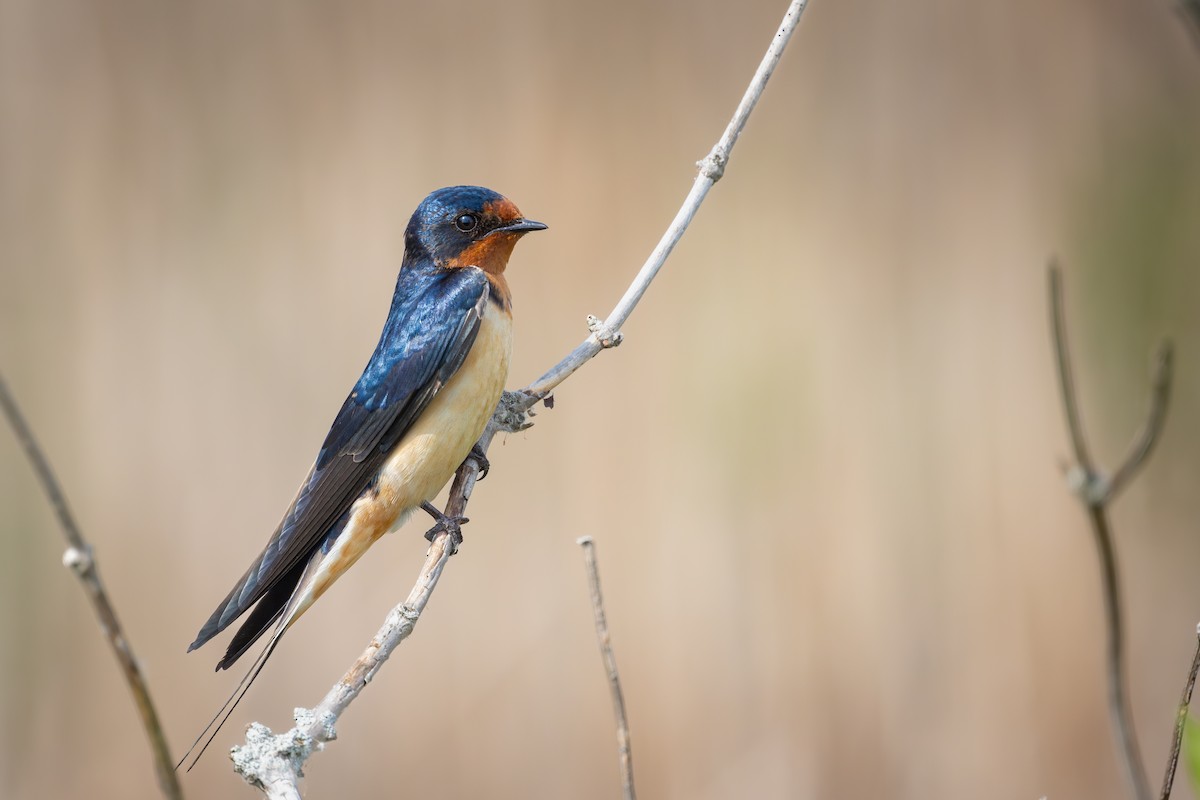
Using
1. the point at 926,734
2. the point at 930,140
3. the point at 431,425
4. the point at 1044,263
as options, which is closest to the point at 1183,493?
the point at 1044,263

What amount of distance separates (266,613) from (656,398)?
1533mm

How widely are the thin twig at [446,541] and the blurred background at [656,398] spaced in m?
0.98

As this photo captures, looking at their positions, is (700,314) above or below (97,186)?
below

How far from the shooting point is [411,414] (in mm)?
2229

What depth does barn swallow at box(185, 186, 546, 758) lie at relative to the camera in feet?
6.66

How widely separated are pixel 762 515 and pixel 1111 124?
4.71 feet

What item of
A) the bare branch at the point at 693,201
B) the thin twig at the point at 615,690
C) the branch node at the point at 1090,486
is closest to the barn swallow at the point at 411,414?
the bare branch at the point at 693,201

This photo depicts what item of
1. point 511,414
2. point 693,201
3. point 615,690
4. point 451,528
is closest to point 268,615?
point 451,528

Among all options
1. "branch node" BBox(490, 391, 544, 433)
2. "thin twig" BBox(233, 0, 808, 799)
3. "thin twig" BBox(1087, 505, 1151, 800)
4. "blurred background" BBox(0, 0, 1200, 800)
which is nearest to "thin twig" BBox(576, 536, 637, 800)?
"thin twig" BBox(233, 0, 808, 799)

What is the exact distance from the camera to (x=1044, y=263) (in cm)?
320

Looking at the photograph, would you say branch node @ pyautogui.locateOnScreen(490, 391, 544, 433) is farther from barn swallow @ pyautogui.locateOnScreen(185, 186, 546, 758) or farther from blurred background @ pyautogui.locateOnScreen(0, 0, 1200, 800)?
blurred background @ pyautogui.locateOnScreen(0, 0, 1200, 800)

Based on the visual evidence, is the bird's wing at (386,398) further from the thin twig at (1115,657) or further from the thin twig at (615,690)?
the thin twig at (1115,657)

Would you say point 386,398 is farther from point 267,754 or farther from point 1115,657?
point 1115,657

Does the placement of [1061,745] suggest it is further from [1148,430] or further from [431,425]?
[1148,430]
